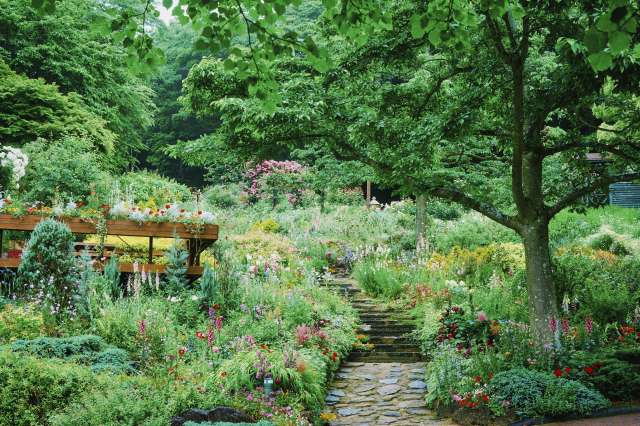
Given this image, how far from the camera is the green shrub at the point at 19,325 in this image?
6.34m

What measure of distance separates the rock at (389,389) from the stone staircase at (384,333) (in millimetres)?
1243

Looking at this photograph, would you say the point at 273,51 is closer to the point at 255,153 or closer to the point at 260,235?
the point at 255,153

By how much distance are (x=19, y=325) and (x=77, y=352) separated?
3.32ft

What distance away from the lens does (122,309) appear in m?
7.08

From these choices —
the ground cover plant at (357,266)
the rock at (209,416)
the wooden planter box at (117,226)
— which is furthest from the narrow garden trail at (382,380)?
the wooden planter box at (117,226)

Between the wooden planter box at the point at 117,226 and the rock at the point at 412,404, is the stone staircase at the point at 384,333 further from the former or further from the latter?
the wooden planter box at the point at 117,226

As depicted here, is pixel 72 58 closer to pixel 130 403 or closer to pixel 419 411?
pixel 419 411

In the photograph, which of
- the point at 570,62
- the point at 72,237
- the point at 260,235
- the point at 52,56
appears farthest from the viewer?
the point at 52,56

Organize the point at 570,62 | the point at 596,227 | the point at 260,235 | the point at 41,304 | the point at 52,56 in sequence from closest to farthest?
the point at 570,62 → the point at 41,304 → the point at 260,235 → the point at 596,227 → the point at 52,56

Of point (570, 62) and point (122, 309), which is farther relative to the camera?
point (122, 309)

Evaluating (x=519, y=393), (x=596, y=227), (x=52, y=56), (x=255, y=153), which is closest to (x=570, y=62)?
(x=519, y=393)

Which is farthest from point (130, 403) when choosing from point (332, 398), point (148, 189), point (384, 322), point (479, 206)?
point (148, 189)

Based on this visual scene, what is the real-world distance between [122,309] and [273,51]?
4.41 meters

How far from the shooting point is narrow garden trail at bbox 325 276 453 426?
6.38 m
